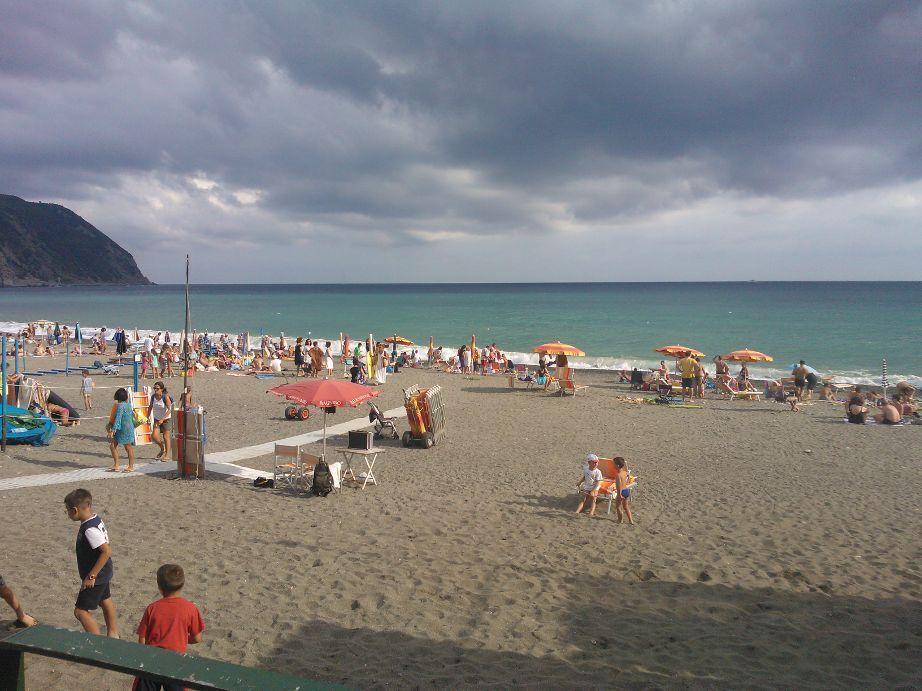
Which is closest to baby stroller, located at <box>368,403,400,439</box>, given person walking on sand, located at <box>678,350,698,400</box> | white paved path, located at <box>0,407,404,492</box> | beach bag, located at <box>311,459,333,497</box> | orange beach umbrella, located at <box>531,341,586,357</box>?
white paved path, located at <box>0,407,404,492</box>

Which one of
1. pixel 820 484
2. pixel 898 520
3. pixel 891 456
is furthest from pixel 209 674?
pixel 891 456

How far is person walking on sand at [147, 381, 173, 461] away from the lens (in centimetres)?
1110

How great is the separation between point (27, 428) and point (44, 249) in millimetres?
204743

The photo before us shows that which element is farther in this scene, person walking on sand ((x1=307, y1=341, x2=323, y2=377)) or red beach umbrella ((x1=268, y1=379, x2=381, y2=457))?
person walking on sand ((x1=307, y1=341, x2=323, y2=377))

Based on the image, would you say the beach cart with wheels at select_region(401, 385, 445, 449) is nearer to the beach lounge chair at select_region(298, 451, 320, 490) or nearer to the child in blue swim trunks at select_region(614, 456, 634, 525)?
the beach lounge chair at select_region(298, 451, 320, 490)

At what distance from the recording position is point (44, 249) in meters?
178

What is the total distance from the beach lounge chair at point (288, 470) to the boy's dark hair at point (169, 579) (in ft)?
19.8

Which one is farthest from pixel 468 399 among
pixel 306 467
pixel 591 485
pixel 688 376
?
pixel 591 485

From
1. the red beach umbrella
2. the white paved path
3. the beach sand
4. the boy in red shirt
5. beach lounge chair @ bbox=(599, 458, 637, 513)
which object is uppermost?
the red beach umbrella

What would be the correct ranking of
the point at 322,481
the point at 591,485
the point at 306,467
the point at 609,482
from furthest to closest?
the point at 306,467, the point at 322,481, the point at 609,482, the point at 591,485

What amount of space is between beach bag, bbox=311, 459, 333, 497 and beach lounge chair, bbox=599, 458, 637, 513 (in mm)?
4106

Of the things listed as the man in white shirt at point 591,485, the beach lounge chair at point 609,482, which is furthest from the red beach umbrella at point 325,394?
the beach lounge chair at point 609,482

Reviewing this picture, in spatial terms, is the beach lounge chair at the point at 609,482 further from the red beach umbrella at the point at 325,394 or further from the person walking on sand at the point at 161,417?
the person walking on sand at the point at 161,417

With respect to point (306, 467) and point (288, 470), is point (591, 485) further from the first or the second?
point (288, 470)
